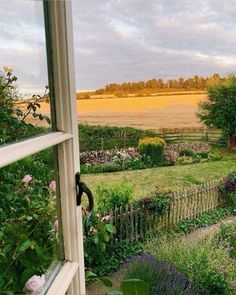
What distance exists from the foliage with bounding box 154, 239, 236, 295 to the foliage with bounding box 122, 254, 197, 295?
5.9 inches

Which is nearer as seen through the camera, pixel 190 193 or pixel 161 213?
pixel 161 213

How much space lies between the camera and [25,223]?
739 millimetres

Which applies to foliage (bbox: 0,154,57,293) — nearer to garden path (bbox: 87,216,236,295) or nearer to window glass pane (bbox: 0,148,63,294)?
window glass pane (bbox: 0,148,63,294)

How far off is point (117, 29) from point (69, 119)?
11.7 feet

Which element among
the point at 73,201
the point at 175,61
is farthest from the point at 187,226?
the point at 73,201

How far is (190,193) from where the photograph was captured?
4.27 m

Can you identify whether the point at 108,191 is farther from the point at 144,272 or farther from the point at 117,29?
the point at 117,29

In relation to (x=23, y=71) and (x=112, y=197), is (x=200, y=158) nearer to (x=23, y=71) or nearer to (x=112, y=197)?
(x=112, y=197)

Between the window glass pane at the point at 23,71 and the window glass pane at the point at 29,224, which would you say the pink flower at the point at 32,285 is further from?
the window glass pane at the point at 23,71

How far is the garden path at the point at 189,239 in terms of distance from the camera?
99.6 inches

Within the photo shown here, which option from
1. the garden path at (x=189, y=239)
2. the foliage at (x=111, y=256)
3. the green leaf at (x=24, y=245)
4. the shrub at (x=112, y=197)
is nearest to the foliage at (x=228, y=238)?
the garden path at (x=189, y=239)

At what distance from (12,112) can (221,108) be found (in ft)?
16.3

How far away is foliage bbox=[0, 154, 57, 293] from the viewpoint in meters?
0.62

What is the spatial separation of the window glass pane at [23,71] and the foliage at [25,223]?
0.27 feet
